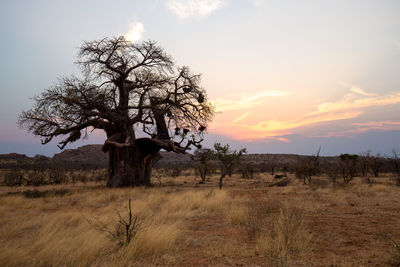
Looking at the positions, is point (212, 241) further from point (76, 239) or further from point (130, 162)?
point (130, 162)

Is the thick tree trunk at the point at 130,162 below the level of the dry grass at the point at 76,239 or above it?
above

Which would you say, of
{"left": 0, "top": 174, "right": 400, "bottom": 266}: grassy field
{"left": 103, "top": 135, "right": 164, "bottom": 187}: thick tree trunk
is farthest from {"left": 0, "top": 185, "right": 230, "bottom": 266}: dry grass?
{"left": 103, "top": 135, "right": 164, "bottom": 187}: thick tree trunk

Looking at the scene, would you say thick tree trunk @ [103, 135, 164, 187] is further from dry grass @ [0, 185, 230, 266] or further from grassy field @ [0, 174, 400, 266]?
grassy field @ [0, 174, 400, 266]

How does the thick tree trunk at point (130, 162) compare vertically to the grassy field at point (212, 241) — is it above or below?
above

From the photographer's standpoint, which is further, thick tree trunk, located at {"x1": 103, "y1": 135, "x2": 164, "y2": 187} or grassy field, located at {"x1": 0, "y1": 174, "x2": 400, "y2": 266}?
thick tree trunk, located at {"x1": 103, "y1": 135, "x2": 164, "y2": 187}

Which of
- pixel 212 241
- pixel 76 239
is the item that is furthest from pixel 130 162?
pixel 212 241

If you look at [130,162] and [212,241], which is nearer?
[212,241]

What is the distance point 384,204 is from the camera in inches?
403

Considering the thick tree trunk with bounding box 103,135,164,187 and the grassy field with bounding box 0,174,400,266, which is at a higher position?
the thick tree trunk with bounding box 103,135,164,187

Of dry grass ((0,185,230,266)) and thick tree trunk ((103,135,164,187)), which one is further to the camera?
thick tree trunk ((103,135,164,187))

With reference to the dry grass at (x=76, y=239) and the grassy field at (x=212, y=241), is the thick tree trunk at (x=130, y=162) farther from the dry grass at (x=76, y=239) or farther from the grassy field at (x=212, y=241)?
the grassy field at (x=212, y=241)

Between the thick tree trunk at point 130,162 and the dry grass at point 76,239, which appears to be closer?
the dry grass at point 76,239

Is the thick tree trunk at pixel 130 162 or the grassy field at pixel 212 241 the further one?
the thick tree trunk at pixel 130 162

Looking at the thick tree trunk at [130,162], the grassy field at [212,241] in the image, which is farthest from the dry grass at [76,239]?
the thick tree trunk at [130,162]
